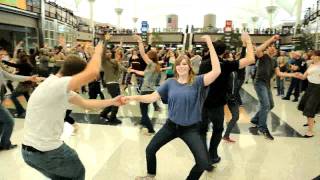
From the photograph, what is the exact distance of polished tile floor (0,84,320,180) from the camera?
4.27 m

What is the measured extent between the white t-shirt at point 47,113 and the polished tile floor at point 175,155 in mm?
1704

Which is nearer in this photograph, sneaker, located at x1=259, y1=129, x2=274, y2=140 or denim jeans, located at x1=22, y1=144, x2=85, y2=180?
denim jeans, located at x1=22, y1=144, x2=85, y2=180

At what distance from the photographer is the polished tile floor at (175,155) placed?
4.27 meters

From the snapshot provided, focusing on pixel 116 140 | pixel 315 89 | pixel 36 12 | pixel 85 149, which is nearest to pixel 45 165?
pixel 85 149

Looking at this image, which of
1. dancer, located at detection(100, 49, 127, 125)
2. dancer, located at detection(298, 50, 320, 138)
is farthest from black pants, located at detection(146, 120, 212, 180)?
dancer, located at detection(298, 50, 320, 138)

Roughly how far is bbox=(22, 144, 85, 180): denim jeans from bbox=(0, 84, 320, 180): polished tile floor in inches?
60.1

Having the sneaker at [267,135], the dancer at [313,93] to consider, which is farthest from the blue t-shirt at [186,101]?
the dancer at [313,93]

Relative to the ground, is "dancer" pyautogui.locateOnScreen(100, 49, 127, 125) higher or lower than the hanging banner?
lower

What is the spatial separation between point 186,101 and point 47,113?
138 centimetres

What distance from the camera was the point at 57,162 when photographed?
2.53m

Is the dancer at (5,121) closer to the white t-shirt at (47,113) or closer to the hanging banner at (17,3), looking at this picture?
the white t-shirt at (47,113)

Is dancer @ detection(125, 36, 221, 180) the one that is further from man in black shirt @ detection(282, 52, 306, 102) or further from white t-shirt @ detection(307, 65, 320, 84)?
man in black shirt @ detection(282, 52, 306, 102)

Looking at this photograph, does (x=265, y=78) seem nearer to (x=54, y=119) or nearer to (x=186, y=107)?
(x=186, y=107)

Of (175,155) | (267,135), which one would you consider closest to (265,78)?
(267,135)
